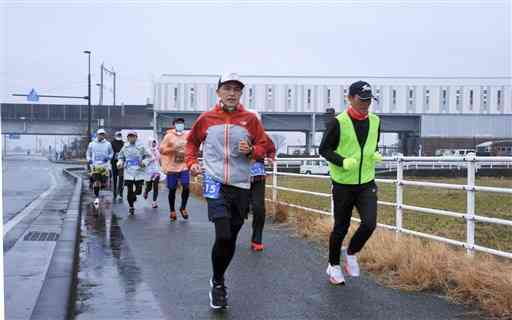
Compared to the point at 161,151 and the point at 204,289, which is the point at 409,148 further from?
the point at 204,289

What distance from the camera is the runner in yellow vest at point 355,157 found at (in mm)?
5754

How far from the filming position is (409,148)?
68.1 metres

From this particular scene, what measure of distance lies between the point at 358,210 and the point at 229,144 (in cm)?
149

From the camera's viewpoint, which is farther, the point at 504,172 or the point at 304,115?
the point at 304,115

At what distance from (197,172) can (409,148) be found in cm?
6491

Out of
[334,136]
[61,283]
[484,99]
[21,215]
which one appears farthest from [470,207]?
[484,99]

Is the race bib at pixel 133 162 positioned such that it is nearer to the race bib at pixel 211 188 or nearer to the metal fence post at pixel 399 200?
the metal fence post at pixel 399 200

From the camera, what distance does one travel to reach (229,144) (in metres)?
5.20

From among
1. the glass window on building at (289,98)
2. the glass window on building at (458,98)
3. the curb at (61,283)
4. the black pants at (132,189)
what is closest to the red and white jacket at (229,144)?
the curb at (61,283)

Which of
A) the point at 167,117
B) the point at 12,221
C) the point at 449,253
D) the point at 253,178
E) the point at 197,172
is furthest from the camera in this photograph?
the point at 167,117

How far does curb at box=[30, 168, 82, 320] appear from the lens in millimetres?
4858

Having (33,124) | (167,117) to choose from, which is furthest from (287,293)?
(33,124)

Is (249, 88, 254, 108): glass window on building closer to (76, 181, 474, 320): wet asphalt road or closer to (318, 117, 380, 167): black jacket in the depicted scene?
(76, 181, 474, 320): wet asphalt road

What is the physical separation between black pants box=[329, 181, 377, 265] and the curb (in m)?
2.35
